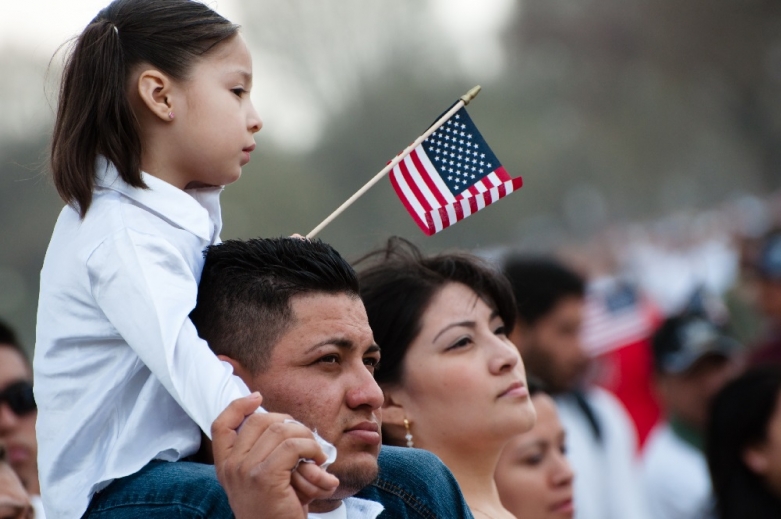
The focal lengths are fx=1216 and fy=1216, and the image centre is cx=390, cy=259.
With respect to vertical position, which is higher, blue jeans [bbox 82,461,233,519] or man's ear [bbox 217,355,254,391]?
man's ear [bbox 217,355,254,391]

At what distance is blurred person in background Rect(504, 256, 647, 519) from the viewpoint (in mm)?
5656

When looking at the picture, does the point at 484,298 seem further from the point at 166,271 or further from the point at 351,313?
the point at 166,271

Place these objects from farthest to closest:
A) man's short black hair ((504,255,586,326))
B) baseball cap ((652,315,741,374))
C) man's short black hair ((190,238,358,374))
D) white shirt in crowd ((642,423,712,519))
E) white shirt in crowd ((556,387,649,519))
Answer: baseball cap ((652,315,741,374)) < man's short black hair ((504,255,586,326)) < white shirt in crowd ((642,423,712,519)) < white shirt in crowd ((556,387,649,519)) < man's short black hair ((190,238,358,374))

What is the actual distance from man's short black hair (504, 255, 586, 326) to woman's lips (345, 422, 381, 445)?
3.44m

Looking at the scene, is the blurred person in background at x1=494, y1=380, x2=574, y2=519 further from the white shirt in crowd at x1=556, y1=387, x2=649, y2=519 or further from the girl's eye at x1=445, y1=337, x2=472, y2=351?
the white shirt in crowd at x1=556, y1=387, x2=649, y2=519

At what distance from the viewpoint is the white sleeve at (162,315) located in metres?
2.54

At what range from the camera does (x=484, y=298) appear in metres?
4.09

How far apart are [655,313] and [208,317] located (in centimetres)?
803

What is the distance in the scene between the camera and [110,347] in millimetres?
2781

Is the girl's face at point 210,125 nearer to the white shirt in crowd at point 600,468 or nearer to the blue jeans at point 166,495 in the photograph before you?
the blue jeans at point 166,495

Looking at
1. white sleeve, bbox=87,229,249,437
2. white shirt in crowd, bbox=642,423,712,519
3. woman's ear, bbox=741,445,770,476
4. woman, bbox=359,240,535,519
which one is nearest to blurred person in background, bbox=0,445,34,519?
woman, bbox=359,240,535,519

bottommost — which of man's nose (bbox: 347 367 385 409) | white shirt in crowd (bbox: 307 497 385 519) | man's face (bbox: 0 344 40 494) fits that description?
man's face (bbox: 0 344 40 494)

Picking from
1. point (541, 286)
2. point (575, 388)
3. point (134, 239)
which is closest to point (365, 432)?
point (134, 239)

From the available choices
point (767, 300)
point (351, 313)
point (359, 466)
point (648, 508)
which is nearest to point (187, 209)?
point (351, 313)
